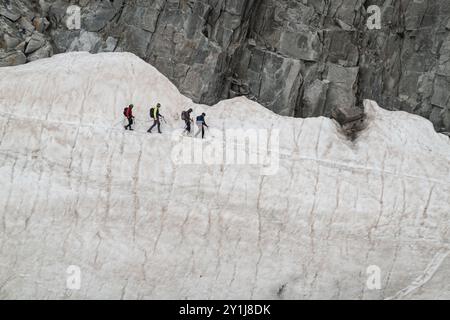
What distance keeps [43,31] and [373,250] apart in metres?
22.6

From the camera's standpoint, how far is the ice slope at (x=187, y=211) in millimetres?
26516

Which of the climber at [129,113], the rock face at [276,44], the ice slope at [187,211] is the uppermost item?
the rock face at [276,44]

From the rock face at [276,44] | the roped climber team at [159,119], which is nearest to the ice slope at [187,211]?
the roped climber team at [159,119]

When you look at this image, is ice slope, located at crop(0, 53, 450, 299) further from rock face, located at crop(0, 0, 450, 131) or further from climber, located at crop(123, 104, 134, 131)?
rock face, located at crop(0, 0, 450, 131)

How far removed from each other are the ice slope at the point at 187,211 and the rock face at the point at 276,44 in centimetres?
313

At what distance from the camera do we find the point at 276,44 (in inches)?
1219

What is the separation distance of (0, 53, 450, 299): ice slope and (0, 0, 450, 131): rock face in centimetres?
313

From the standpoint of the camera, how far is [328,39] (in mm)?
31141

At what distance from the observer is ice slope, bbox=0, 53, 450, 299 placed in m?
26.5

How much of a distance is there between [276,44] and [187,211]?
38.3 feet

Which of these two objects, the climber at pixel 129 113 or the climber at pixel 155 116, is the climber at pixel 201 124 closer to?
the climber at pixel 155 116

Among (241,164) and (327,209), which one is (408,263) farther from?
(241,164)
